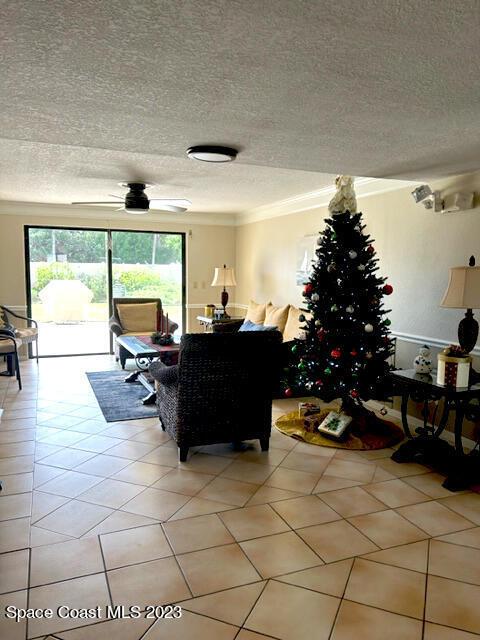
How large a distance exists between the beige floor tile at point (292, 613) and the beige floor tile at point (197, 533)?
0.43 metres

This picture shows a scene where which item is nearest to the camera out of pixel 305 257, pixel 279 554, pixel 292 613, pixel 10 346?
pixel 292 613

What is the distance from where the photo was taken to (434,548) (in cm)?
239

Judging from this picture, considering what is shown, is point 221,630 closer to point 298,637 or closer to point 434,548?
point 298,637

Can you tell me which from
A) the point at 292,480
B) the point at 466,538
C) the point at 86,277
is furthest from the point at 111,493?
the point at 86,277

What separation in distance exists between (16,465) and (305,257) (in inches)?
163

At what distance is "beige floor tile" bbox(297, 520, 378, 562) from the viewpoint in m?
2.33

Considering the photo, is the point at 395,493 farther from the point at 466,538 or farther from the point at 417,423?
the point at 417,423

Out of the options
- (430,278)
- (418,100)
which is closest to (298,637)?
(418,100)

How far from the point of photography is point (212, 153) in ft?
10.2

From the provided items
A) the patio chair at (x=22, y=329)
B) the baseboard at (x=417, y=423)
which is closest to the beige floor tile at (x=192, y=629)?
the baseboard at (x=417, y=423)

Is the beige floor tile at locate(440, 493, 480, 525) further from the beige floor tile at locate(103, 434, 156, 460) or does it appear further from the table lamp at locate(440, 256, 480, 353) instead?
the beige floor tile at locate(103, 434, 156, 460)

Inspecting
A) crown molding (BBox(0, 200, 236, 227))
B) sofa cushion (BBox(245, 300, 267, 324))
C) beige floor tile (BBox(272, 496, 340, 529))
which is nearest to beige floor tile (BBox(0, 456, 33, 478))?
beige floor tile (BBox(272, 496, 340, 529))

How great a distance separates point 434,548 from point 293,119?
7.75ft

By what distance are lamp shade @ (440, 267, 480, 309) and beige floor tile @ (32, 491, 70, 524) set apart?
2.83 meters
